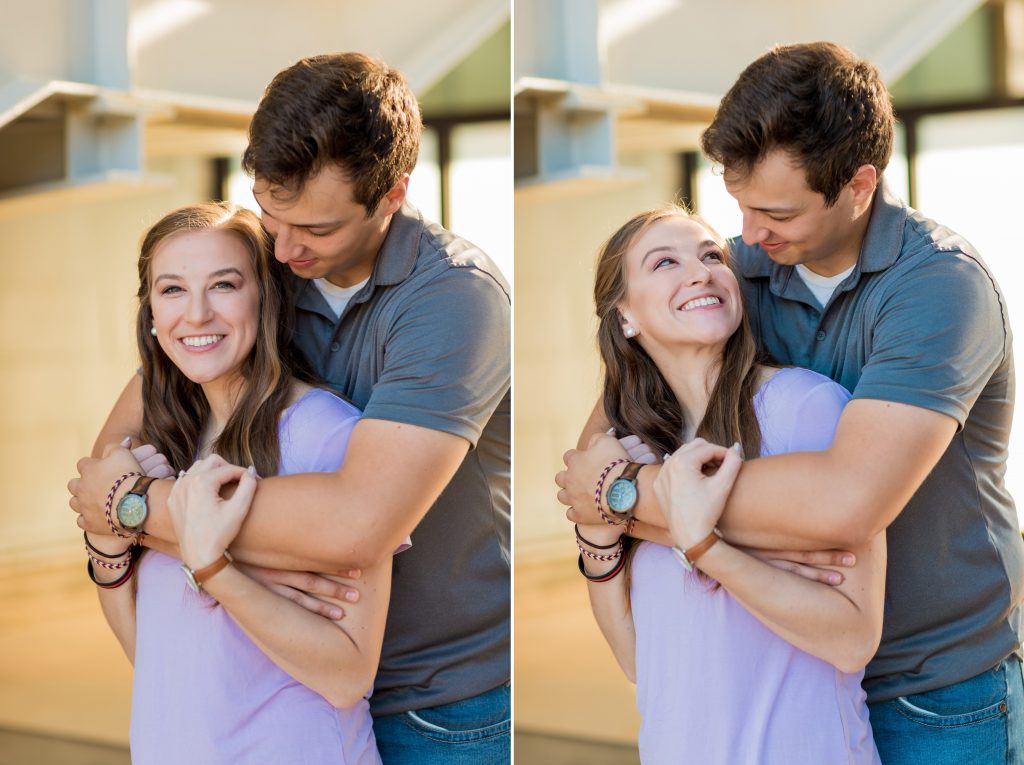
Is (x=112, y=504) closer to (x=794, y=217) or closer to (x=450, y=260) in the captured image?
(x=450, y=260)

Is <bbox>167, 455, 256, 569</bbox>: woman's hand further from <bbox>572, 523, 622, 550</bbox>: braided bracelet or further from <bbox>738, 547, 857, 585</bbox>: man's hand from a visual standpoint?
<bbox>738, 547, 857, 585</bbox>: man's hand

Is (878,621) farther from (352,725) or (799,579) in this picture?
(352,725)

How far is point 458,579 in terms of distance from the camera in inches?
93.7

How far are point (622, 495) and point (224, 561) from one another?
676 millimetres

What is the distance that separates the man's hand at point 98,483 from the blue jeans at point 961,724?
4.66ft

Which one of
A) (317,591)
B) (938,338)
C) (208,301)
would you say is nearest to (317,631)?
(317,591)

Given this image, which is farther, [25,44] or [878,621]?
[25,44]

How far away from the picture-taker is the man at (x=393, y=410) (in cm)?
207

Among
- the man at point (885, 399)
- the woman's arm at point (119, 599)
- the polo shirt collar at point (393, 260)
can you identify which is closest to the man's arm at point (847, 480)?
the man at point (885, 399)

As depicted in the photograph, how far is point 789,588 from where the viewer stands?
197cm

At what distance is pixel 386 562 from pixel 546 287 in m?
1.14

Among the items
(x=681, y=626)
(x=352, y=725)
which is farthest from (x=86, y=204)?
(x=681, y=626)

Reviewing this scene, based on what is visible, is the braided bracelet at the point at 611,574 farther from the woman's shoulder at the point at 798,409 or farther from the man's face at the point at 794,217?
the man's face at the point at 794,217

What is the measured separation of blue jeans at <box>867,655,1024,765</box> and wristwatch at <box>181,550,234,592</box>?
1183 mm
